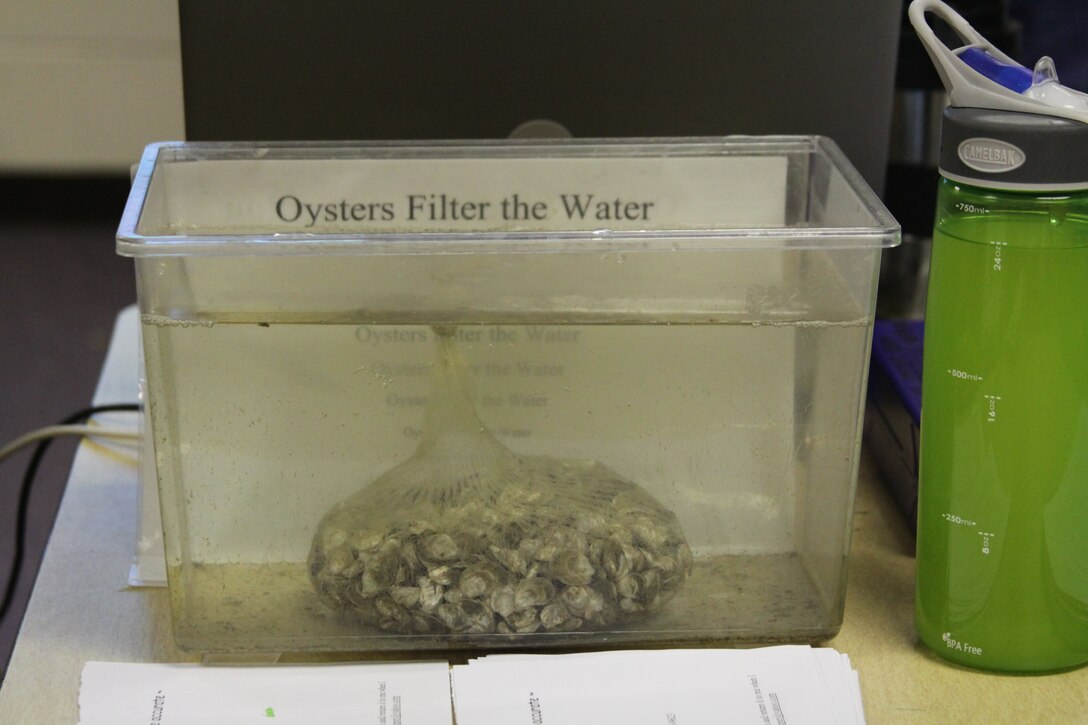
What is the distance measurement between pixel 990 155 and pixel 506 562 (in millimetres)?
293

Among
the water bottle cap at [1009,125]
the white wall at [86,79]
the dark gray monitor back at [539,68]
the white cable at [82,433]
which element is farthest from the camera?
the white wall at [86,79]

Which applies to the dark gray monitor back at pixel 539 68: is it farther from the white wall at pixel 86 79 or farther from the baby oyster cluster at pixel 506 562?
the white wall at pixel 86 79

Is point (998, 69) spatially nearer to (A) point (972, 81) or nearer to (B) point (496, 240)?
(A) point (972, 81)

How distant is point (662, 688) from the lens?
1.89ft

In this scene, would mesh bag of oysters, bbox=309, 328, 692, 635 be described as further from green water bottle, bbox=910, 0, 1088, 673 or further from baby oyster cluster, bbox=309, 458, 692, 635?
green water bottle, bbox=910, 0, 1088, 673

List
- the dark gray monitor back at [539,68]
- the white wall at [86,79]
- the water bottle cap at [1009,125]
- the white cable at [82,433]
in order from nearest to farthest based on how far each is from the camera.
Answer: the water bottle cap at [1009,125] < the dark gray monitor back at [539,68] < the white cable at [82,433] < the white wall at [86,79]

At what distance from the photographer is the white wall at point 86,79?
233cm

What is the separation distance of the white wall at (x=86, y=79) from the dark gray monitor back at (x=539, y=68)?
1.69m

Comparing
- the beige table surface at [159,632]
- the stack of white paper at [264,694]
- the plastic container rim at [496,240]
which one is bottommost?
the beige table surface at [159,632]

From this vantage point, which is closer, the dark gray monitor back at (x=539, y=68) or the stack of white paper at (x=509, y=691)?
the stack of white paper at (x=509, y=691)

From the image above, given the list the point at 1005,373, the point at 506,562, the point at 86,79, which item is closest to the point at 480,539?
the point at 506,562

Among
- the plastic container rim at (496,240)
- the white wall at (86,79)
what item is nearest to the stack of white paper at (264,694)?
the plastic container rim at (496,240)

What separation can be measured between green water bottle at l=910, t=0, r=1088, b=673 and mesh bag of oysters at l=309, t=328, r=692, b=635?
0.14 meters

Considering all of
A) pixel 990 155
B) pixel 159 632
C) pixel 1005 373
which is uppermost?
pixel 990 155
